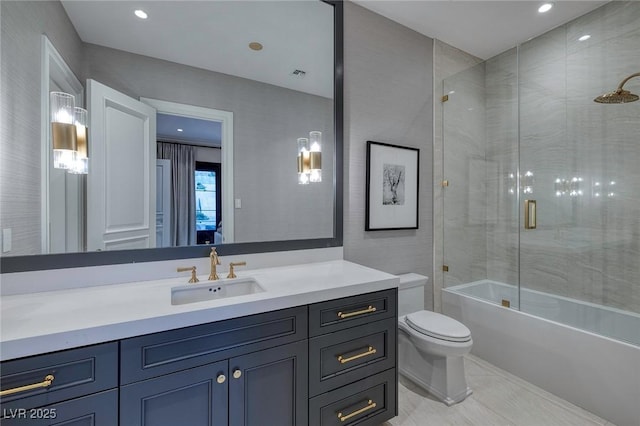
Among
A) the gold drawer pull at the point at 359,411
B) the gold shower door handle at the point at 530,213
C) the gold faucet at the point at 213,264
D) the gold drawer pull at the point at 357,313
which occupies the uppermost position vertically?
the gold shower door handle at the point at 530,213

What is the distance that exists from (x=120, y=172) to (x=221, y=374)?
43.3 inches

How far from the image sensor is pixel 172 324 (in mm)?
1038

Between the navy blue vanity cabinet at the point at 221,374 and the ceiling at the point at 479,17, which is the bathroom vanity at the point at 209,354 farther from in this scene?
the ceiling at the point at 479,17

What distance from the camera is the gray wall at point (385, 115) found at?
2172 mm

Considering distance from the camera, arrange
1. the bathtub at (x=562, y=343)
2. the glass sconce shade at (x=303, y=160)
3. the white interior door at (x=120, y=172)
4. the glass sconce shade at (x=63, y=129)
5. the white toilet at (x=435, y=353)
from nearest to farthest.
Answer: the glass sconce shade at (x=63, y=129) < the white interior door at (x=120, y=172) < the bathtub at (x=562, y=343) < the white toilet at (x=435, y=353) < the glass sconce shade at (x=303, y=160)

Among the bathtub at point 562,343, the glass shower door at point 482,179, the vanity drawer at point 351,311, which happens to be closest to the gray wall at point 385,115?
the glass shower door at point 482,179

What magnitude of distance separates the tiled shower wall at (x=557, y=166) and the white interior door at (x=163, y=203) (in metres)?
2.37

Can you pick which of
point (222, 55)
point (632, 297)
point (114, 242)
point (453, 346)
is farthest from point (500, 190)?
point (114, 242)

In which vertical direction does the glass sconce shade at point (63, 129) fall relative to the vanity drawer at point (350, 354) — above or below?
above

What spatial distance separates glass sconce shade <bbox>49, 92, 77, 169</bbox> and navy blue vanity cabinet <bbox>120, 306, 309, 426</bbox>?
36.2 inches

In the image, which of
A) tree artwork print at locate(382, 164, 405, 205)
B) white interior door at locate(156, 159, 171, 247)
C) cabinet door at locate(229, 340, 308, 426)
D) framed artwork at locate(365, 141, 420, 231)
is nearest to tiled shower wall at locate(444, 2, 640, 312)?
framed artwork at locate(365, 141, 420, 231)

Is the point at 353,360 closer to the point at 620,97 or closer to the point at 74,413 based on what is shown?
the point at 74,413

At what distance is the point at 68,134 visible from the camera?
1.30 m

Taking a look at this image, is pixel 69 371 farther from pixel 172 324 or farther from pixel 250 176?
pixel 250 176
